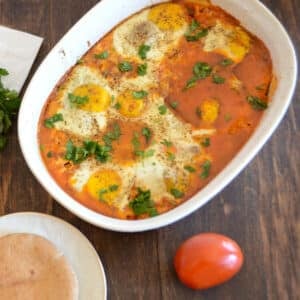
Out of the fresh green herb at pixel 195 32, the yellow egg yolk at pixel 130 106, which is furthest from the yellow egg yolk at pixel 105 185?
the fresh green herb at pixel 195 32

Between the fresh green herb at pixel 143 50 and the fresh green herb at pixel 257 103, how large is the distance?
354 millimetres

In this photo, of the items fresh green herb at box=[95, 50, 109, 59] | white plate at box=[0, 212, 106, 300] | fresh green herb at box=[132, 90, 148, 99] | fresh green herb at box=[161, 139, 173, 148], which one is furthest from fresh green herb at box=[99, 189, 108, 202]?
fresh green herb at box=[95, 50, 109, 59]

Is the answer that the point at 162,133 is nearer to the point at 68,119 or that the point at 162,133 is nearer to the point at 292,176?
the point at 68,119

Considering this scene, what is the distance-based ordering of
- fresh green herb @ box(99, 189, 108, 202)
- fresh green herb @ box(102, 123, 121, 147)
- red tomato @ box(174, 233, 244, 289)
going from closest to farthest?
red tomato @ box(174, 233, 244, 289) < fresh green herb @ box(99, 189, 108, 202) < fresh green herb @ box(102, 123, 121, 147)

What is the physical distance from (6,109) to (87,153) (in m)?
0.29

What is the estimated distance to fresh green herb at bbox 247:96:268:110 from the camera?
1605 millimetres

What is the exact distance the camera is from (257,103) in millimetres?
1616

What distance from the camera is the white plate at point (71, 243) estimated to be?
1416mm

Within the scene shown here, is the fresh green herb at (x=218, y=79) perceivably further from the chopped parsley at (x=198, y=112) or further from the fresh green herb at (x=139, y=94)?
the fresh green herb at (x=139, y=94)

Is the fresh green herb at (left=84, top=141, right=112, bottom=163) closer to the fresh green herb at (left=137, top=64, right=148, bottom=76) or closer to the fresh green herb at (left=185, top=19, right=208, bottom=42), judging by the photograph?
the fresh green herb at (left=137, top=64, right=148, bottom=76)

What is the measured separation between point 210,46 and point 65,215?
699mm

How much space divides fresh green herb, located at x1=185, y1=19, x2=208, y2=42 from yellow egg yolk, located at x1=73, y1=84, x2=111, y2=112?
335 mm

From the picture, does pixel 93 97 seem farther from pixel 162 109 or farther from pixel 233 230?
pixel 233 230

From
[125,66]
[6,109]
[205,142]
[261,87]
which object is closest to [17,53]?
[6,109]
